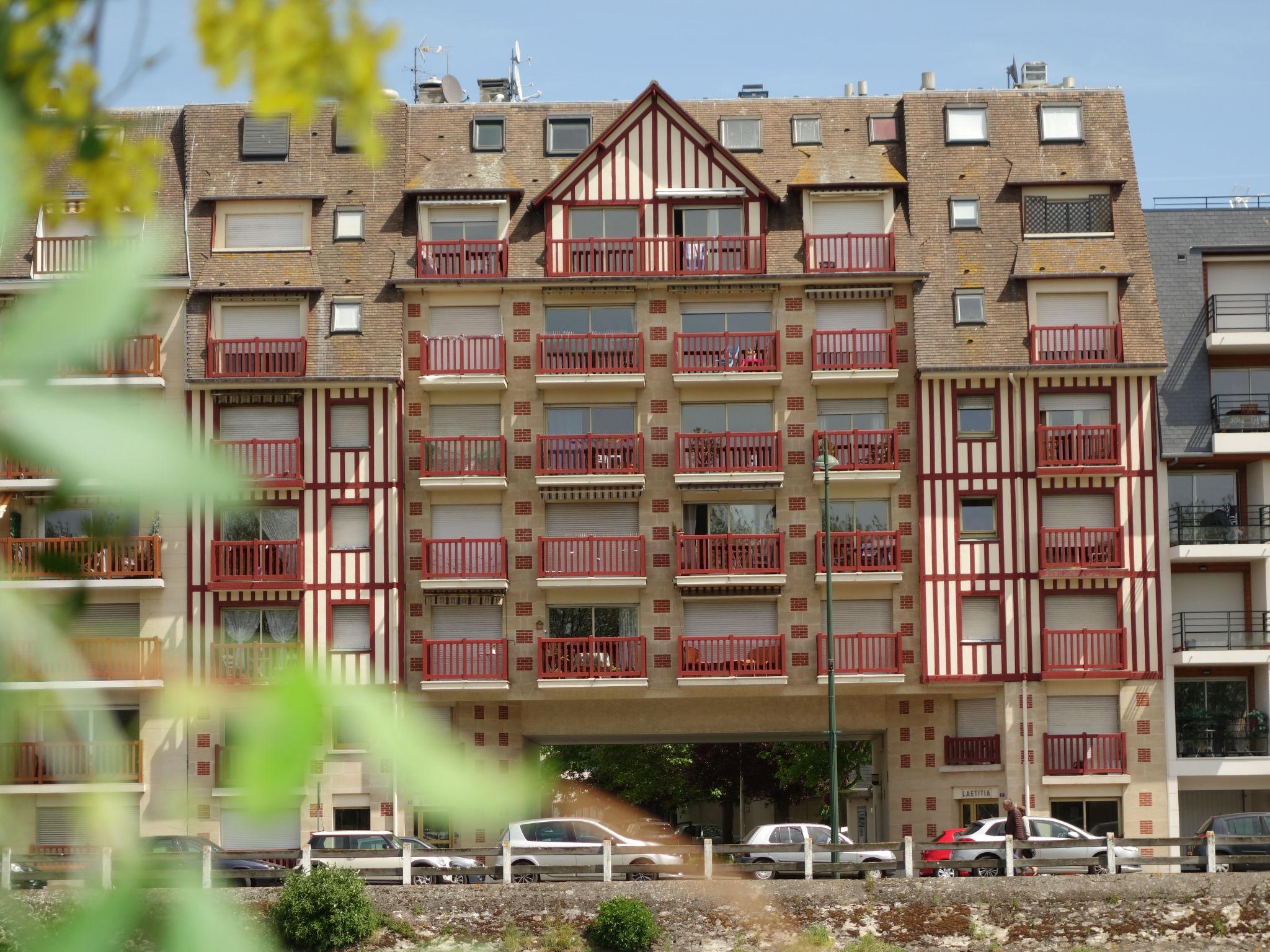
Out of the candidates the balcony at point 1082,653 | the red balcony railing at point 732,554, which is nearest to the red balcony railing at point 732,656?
the red balcony railing at point 732,554

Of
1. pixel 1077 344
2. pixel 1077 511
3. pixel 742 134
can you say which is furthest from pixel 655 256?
pixel 1077 511

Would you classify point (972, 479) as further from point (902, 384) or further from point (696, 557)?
point (696, 557)

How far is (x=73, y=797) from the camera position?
1.94m

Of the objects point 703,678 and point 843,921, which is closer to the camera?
point 843,921

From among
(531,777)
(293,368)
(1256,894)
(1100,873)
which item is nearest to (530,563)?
(293,368)

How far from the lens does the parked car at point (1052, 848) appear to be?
127 ft

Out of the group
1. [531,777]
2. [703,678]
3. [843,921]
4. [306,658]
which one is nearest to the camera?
[306,658]

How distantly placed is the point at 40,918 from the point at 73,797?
0.13 meters

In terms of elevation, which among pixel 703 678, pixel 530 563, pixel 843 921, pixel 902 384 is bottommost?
pixel 843 921

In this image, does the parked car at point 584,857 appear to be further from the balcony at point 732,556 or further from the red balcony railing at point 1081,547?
the red balcony railing at point 1081,547

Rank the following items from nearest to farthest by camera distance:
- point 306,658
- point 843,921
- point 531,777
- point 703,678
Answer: point 306,658 → point 531,777 → point 843,921 → point 703,678

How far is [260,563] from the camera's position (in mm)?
45219

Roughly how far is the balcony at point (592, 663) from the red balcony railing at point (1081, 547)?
10.2 meters

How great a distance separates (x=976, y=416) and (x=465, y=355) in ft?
42.4
